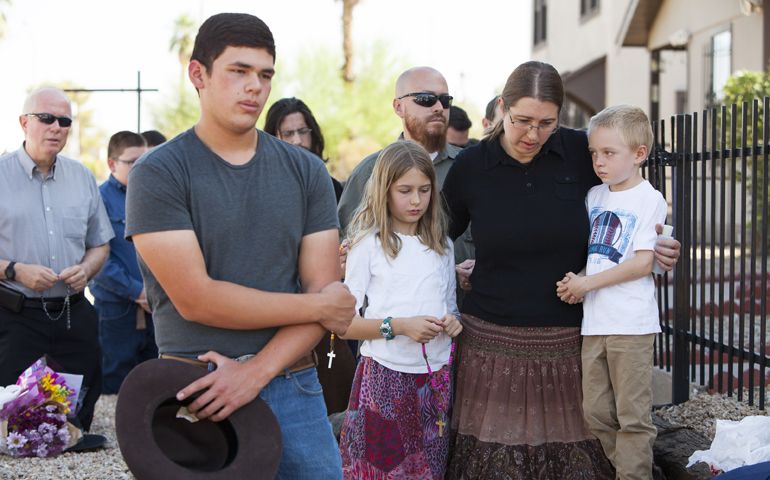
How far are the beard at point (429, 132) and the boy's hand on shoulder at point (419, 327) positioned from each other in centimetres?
134

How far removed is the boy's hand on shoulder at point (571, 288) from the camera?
2998mm

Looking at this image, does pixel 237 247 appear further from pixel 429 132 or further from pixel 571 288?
pixel 429 132

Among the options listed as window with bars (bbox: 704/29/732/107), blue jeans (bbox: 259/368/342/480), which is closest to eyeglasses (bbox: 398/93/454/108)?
blue jeans (bbox: 259/368/342/480)

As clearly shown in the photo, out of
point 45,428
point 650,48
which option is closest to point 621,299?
point 45,428

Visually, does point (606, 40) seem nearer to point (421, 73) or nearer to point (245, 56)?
point (421, 73)

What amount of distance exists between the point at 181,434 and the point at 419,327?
4.61 ft

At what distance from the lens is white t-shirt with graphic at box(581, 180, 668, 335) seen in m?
3.06

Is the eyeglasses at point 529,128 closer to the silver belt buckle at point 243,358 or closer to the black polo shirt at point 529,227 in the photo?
the black polo shirt at point 529,227

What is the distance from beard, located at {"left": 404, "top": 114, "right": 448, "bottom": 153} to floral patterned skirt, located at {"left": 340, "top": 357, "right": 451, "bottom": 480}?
1.45 meters

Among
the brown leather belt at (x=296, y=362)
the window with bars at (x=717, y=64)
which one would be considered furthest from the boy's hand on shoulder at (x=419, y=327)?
the window with bars at (x=717, y=64)

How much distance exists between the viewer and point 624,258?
3092 mm

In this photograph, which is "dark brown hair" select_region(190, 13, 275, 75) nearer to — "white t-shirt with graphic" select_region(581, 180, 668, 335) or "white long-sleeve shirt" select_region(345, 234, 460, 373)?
"white long-sleeve shirt" select_region(345, 234, 460, 373)

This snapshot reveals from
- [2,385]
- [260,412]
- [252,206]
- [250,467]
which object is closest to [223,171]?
[252,206]

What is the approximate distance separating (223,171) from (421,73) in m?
2.42
